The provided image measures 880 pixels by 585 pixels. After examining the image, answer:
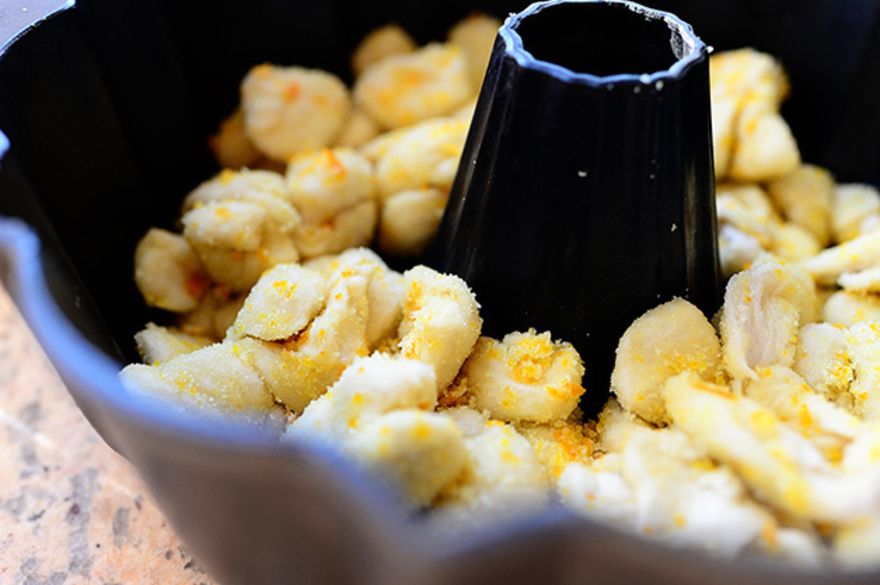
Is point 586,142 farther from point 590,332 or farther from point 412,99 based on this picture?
point 412,99

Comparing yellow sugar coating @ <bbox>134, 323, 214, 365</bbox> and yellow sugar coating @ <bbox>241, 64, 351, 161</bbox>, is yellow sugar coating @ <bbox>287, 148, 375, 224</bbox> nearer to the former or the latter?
yellow sugar coating @ <bbox>241, 64, 351, 161</bbox>

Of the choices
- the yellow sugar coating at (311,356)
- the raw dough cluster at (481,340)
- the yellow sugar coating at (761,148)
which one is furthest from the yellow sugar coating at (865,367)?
the yellow sugar coating at (311,356)

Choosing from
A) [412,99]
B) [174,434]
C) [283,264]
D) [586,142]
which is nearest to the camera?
[174,434]

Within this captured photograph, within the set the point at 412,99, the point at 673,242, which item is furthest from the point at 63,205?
the point at 673,242

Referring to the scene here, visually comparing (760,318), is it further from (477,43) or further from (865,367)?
(477,43)

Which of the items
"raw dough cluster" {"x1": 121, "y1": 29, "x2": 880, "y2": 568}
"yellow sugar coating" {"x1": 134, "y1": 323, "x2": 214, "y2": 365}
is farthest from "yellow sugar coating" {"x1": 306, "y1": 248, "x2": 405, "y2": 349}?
"yellow sugar coating" {"x1": 134, "y1": 323, "x2": 214, "y2": 365}

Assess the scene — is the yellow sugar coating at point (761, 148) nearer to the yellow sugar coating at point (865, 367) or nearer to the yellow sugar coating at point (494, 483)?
the yellow sugar coating at point (865, 367)
